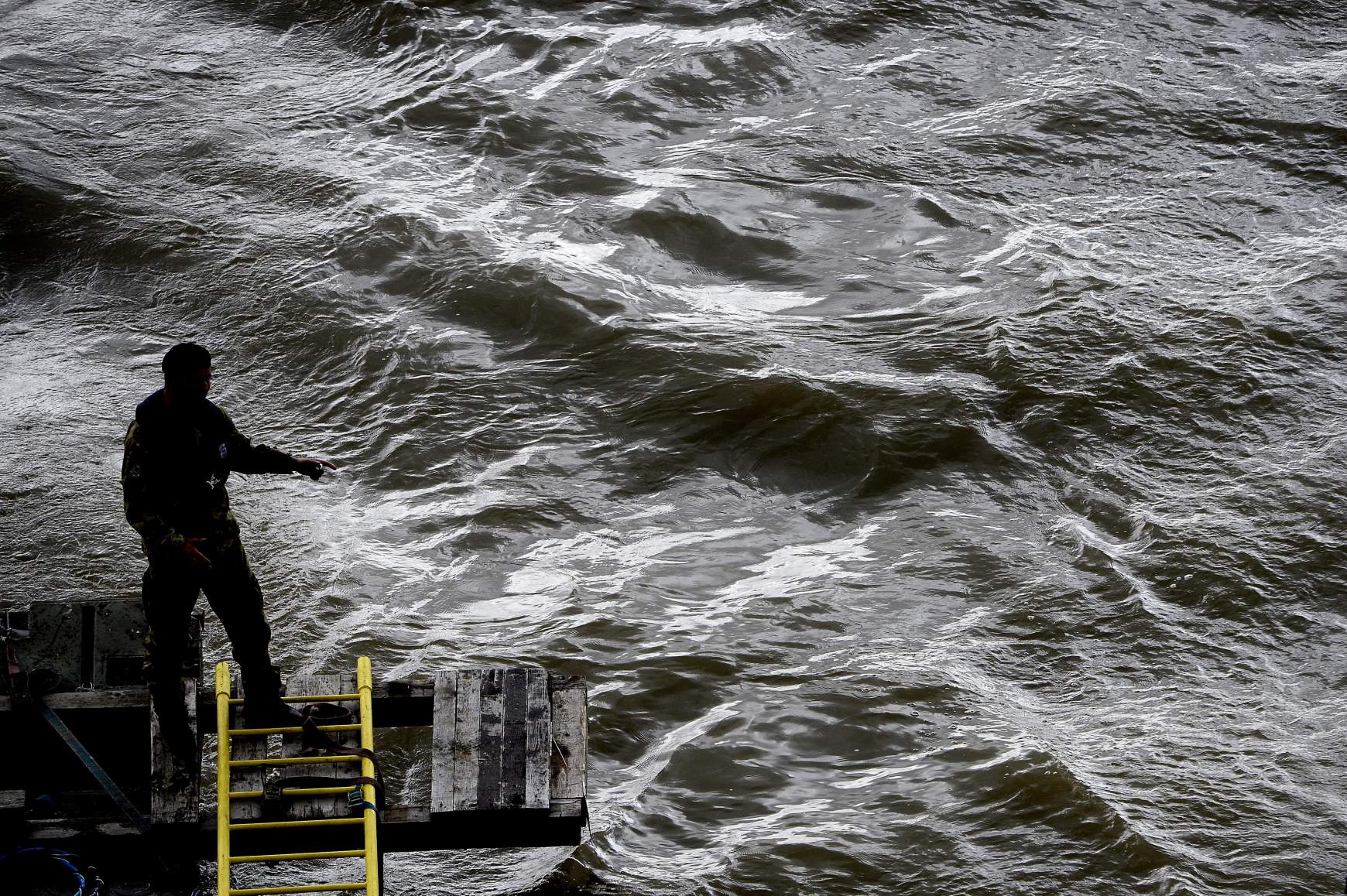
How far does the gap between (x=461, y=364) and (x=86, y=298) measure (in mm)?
3893

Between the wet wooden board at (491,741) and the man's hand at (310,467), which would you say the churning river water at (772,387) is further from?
the man's hand at (310,467)

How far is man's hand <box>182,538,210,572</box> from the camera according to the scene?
5906 millimetres

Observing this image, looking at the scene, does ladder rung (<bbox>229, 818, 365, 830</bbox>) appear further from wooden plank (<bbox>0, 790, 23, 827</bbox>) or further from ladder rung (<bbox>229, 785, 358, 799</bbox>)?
wooden plank (<bbox>0, 790, 23, 827</bbox>)

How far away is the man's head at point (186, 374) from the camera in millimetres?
5922

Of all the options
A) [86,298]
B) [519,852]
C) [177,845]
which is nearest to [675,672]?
[519,852]

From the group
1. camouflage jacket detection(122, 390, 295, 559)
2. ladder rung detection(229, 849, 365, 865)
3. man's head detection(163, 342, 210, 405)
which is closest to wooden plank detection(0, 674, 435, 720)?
ladder rung detection(229, 849, 365, 865)

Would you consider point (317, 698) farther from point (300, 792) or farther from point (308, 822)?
point (308, 822)

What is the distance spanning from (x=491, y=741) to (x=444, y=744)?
0.70 feet

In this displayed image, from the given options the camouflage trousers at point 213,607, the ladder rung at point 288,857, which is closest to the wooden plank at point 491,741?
the ladder rung at point 288,857

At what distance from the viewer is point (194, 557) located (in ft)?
19.4

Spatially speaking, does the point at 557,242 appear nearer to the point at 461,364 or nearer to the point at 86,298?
the point at 461,364

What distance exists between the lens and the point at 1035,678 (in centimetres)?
891

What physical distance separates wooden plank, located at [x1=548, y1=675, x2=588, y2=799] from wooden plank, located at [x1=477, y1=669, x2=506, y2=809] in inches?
9.4

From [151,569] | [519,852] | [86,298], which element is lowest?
[519,852]
